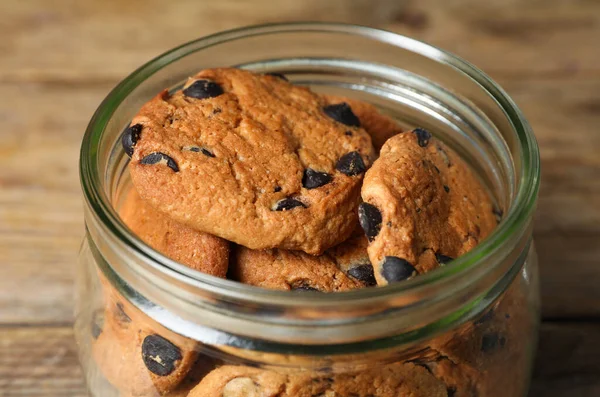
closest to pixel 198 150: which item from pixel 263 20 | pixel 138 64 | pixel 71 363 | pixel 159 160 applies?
pixel 159 160

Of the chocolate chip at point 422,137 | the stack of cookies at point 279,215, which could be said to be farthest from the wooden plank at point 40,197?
the chocolate chip at point 422,137

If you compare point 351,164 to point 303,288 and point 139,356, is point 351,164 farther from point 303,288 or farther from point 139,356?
point 139,356

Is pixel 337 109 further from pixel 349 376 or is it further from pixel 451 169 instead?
pixel 349 376

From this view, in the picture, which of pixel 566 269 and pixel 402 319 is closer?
pixel 402 319

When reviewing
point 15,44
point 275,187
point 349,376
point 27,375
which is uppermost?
point 275,187

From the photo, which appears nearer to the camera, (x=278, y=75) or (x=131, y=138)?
(x=131, y=138)

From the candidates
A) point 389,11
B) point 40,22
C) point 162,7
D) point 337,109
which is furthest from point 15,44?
point 337,109

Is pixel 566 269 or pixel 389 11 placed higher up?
pixel 389 11
